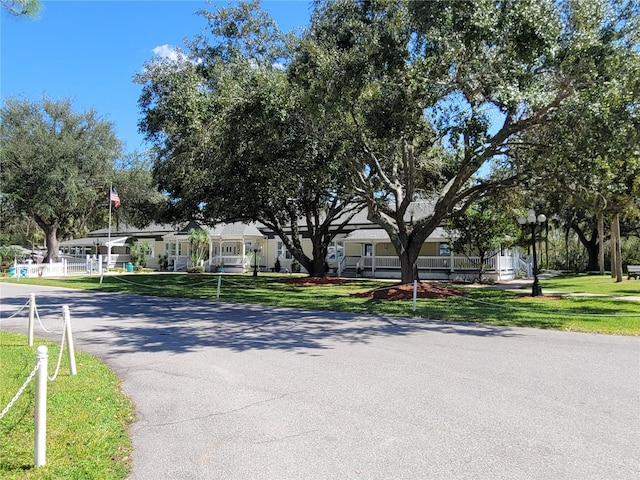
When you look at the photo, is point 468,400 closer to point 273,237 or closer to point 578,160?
point 578,160

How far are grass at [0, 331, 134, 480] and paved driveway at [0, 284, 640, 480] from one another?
218 millimetres

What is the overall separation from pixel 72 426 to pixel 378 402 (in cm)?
338

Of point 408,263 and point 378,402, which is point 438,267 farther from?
point 378,402

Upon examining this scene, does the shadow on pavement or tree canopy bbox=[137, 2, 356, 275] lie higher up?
tree canopy bbox=[137, 2, 356, 275]

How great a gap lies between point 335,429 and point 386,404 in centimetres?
103

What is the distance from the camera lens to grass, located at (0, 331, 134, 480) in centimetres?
407

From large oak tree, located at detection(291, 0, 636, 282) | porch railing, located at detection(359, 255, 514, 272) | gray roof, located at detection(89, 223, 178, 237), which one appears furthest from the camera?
gray roof, located at detection(89, 223, 178, 237)

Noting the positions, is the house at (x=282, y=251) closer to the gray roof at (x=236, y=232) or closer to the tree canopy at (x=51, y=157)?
the gray roof at (x=236, y=232)

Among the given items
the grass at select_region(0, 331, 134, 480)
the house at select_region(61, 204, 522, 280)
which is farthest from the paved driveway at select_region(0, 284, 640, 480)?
the house at select_region(61, 204, 522, 280)

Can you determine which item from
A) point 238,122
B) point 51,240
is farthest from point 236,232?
point 238,122

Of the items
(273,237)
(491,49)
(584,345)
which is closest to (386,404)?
(584,345)

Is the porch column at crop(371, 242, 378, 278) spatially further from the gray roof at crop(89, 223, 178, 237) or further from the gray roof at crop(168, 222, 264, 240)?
the gray roof at crop(89, 223, 178, 237)

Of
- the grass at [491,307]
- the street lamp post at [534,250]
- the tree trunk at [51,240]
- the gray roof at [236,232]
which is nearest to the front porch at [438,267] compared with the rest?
the grass at [491,307]

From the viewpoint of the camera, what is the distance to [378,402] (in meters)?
5.94
